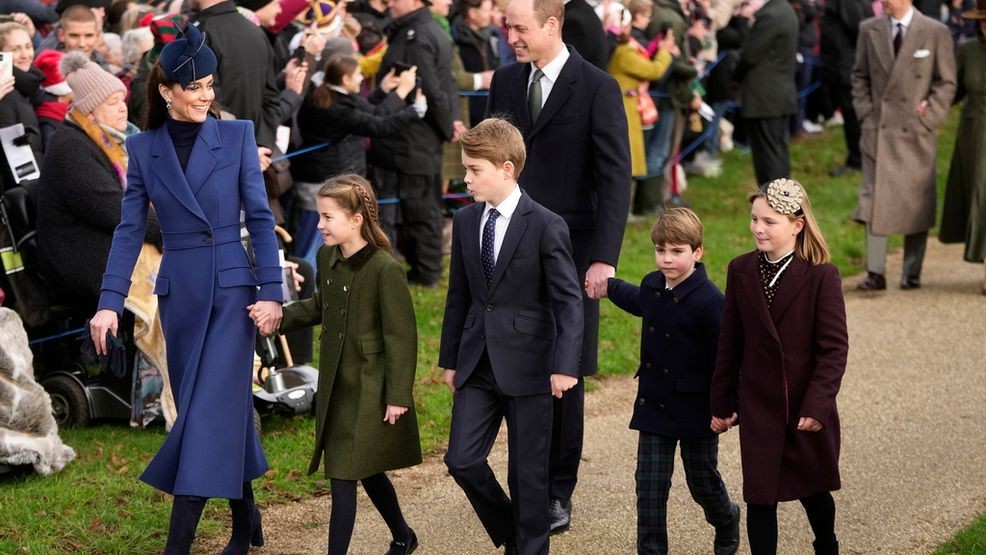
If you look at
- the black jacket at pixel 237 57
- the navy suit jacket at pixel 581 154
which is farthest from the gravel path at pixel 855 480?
the black jacket at pixel 237 57

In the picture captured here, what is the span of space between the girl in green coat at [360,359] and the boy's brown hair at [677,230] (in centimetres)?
102

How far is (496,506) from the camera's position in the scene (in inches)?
219

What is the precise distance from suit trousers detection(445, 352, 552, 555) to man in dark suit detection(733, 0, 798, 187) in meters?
9.20

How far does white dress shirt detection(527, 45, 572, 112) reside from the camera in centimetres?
613

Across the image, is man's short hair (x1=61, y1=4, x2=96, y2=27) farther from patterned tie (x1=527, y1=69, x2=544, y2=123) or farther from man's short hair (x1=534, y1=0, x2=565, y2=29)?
man's short hair (x1=534, y1=0, x2=565, y2=29)

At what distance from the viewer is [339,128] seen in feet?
32.8

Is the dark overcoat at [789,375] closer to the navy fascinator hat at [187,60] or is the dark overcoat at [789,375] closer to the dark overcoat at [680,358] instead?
the dark overcoat at [680,358]

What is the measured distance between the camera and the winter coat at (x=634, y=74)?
13.1 meters

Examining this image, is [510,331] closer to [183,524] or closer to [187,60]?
[183,524]

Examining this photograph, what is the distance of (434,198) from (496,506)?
18.5 feet

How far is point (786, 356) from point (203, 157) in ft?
7.83

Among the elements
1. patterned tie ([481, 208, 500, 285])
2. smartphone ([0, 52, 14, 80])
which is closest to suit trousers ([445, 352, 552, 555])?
patterned tie ([481, 208, 500, 285])

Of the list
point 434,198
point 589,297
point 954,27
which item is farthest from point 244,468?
point 954,27

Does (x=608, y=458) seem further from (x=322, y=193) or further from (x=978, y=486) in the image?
(x=322, y=193)
